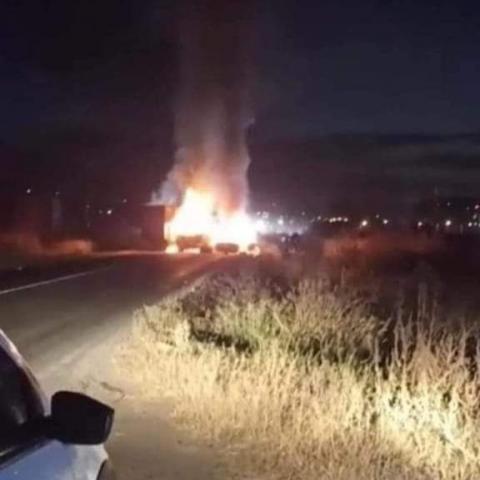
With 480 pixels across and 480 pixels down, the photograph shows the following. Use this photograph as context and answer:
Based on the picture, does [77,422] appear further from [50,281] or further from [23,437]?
[50,281]

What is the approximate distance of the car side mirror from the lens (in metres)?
3.34

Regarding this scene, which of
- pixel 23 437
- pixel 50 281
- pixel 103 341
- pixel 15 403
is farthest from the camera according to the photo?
pixel 50 281

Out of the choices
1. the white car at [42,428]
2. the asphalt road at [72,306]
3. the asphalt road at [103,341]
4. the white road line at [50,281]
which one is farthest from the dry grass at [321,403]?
the white road line at [50,281]

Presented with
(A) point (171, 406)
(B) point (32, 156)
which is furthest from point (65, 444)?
(B) point (32, 156)

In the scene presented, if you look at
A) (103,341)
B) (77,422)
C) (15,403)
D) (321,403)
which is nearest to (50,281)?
(103,341)

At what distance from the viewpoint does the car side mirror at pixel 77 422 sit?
3344 millimetres

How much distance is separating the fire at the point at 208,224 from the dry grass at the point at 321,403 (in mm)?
60740

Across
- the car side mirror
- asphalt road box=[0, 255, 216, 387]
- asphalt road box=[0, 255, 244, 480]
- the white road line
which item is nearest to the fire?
asphalt road box=[0, 255, 216, 387]

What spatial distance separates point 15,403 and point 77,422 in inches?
9.9

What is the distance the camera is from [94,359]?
50.3 feet

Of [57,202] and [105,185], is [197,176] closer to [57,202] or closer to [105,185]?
[57,202]

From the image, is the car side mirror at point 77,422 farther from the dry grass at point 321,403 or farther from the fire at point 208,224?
the fire at point 208,224

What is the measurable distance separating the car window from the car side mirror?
0.10 m

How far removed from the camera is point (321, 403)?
938 cm
